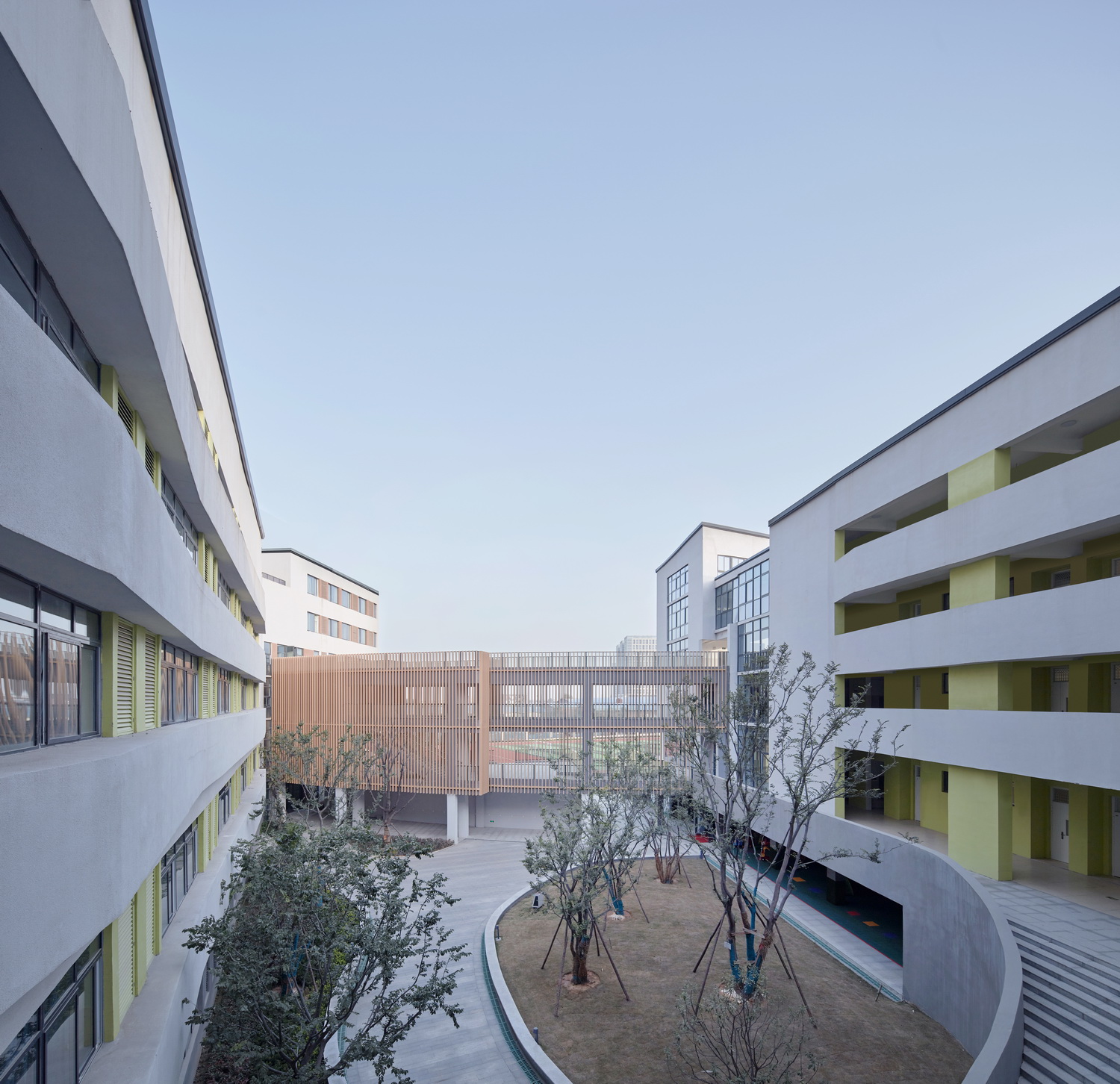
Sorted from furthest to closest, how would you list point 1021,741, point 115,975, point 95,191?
point 1021,741
point 115,975
point 95,191

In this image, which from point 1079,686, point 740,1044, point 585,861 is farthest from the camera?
point 1079,686

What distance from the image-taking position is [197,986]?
1305cm

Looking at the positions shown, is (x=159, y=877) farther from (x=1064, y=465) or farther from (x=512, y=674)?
(x=512, y=674)

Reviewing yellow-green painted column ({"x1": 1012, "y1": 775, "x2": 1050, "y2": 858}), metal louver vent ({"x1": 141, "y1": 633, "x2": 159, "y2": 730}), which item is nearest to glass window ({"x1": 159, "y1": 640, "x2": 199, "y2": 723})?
metal louver vent ({"x1": 141, "y1": 633, "x2": 159, "y2": 730})

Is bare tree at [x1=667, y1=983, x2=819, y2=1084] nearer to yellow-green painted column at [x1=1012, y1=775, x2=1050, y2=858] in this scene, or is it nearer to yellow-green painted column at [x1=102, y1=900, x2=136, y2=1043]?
yellow-green painted column at [x1=102, y1=900, x2=136, y2=1043]

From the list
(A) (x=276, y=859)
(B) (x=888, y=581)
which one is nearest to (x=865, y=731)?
(B) (x=888, y=581)

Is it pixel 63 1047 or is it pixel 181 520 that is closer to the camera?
pixel 63 1047

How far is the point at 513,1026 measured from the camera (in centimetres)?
1483

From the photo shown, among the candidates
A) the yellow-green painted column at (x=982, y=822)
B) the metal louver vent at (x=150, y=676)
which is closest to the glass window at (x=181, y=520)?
the metal louver vent at (x=150, y=676)

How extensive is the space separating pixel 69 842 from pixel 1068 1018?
13771 mm

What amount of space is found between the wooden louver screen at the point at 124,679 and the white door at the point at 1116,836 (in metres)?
20.7

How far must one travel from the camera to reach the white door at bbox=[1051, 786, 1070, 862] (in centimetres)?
1925

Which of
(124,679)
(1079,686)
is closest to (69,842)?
(124,679)

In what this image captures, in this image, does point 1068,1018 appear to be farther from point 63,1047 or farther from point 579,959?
point 63,1047
